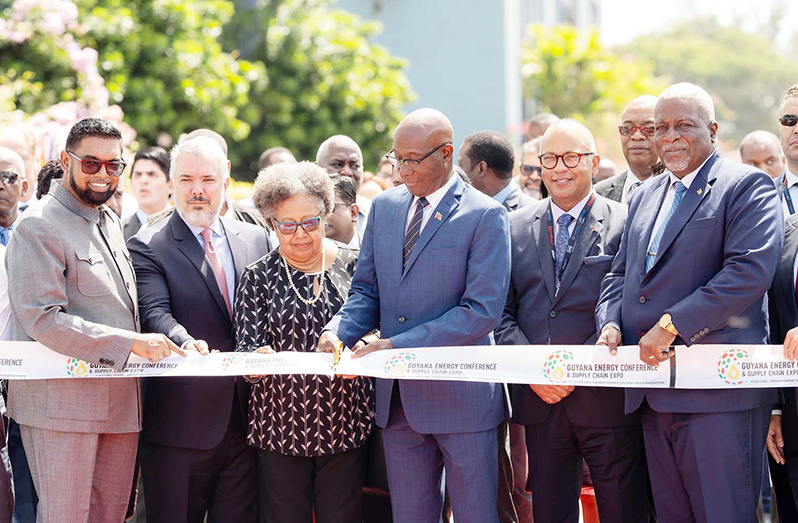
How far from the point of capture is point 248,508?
5535 millimetres

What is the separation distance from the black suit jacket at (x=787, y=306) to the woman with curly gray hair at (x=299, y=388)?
2.36 metres

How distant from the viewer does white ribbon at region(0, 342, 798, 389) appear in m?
4.73

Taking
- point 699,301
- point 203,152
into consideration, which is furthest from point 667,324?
point 203,152

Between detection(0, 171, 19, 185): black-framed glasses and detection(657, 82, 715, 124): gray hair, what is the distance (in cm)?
430

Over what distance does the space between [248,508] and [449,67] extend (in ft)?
67.1

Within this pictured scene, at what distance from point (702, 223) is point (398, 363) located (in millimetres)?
1781

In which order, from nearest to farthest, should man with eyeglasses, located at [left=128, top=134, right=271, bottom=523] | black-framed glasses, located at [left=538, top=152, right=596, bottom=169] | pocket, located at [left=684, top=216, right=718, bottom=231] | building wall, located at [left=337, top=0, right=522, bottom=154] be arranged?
pocket, located at [left=684, top=216, right=718, bottom=231] < man with eyeglasses, located at [left=128, top=134, right=271, bottom=523] < black-framed glasses, located at [left=538, top=152, right=596, bottom=169] < building wall, located at [left=337, top=0, right=522, bottom=154]

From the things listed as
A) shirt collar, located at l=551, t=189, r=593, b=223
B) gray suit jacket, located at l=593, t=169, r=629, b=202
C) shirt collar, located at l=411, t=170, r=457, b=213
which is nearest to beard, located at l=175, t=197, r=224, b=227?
shirt collar, located at l=411, t=170, r=457, b=213

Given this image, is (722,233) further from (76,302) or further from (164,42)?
(164,42)

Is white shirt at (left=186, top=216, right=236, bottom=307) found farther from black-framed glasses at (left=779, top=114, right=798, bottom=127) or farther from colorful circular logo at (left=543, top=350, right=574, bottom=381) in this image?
black-framed glasses at (left=779, top=114, right=798, bottom=127)

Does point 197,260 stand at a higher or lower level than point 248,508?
higher

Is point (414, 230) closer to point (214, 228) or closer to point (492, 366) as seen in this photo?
point (492, 366)

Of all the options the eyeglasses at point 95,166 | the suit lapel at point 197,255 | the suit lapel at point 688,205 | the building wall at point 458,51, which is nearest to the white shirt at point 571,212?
the suit lapel at point 688,205

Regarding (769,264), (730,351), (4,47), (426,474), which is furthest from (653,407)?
(4,47)
